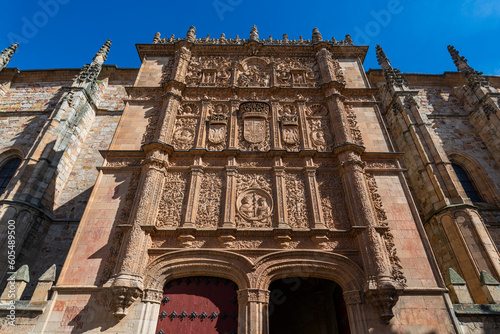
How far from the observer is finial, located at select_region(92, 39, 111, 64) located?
54.3ft

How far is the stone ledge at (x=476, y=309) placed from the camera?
24.3ft

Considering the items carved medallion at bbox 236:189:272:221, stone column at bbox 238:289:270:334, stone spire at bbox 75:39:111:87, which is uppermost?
stone spire at bbox 75:39:111:87

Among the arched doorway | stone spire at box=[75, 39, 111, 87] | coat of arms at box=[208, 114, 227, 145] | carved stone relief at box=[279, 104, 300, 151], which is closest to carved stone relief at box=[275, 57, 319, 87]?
carved stone relief at box=[279, 104, 300, 151]

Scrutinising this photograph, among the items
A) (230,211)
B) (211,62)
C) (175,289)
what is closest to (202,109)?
(211,62)

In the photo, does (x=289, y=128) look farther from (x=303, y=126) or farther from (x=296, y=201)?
(x=296, y=201)

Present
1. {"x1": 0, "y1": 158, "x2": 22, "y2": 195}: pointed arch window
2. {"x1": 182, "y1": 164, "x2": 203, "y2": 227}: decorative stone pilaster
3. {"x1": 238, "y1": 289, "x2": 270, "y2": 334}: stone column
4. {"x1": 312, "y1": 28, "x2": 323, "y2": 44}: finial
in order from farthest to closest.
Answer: {"x1": 312, "y1": 28, "x2": 323, "y2": 44}: finial → {"x1": 0, "y1": 158, "x2": 22, "y2": 195}: pointed arch window → {"x1": 182, "y1": 164, "x2": 203, "y2": 227}: decorative stone pilaster → {"x1": 238, "y1": 289, "x2": 270, "y2": 334}: stone column

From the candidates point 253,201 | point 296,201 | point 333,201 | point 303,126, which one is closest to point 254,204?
point 253,201

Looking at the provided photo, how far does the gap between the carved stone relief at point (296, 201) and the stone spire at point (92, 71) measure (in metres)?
11.8

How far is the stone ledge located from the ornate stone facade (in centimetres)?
4

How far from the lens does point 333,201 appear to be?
31.8 feet

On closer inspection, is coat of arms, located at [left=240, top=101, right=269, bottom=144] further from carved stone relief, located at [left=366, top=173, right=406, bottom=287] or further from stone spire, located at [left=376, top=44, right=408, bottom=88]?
stone spire, located at [left=376, top=44, right=408, bottom=88]

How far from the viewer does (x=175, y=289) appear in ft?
27.2

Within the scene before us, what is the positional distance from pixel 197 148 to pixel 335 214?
17.2ft

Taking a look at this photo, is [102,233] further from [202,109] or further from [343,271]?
[343,271]
